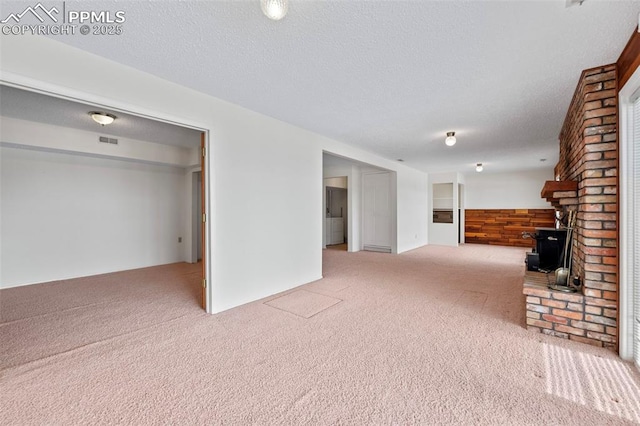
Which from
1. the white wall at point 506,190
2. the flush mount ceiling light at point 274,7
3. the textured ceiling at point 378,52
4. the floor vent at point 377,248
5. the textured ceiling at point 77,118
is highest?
the textured ceiling at point 77,118

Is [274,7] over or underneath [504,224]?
over

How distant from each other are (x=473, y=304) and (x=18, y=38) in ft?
15.2

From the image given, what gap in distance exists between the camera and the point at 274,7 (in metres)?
1.49

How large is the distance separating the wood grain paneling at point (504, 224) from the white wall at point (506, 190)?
19cm

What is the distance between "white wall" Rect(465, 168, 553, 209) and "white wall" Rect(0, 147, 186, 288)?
8787 mm

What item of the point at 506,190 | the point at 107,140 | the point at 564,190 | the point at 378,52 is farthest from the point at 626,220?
the point at 506,190

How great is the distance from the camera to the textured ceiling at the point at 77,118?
120 inches

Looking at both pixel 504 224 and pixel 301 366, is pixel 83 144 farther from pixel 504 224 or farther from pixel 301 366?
pixel 504 224

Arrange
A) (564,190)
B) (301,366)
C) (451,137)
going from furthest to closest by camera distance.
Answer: (451,137), (564,190), (301,366)

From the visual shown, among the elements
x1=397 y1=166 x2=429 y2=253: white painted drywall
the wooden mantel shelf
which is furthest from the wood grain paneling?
the wooden mantel shelf

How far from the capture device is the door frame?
6.05 ft

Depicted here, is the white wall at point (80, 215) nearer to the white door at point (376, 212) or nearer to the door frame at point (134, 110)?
the door frame at point (134, 110)

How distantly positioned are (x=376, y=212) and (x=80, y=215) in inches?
243

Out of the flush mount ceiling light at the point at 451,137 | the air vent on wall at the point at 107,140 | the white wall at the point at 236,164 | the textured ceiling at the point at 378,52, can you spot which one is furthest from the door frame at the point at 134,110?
the flush mount ceiling light at the point at 451,137
